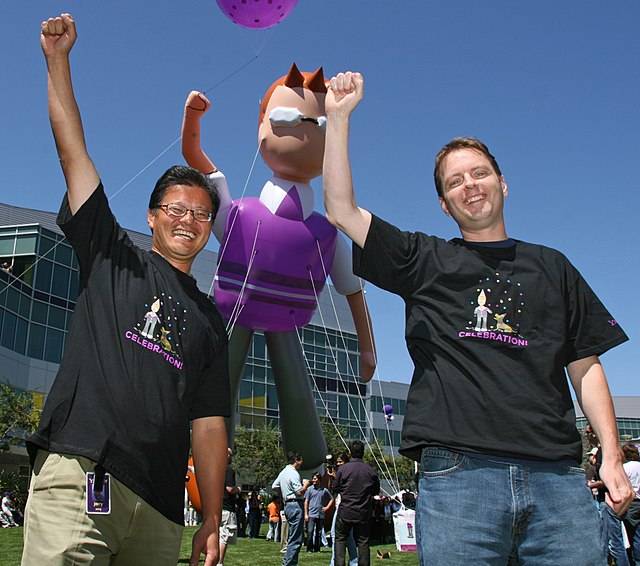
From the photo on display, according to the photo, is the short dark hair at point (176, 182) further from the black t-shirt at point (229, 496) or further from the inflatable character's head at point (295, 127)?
the black t-shirt at point (229, 496)

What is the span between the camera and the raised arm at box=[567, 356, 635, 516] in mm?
1906

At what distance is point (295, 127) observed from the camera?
22.9ft

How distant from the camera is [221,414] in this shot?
2.35m

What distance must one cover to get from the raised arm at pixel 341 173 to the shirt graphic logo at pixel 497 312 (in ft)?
1.37

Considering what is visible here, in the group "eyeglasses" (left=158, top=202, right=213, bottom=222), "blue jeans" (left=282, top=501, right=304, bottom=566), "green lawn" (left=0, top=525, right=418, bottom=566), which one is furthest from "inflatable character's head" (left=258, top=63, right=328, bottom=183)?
"green lawn" (left=0, top=525, right=418, bottom=566)

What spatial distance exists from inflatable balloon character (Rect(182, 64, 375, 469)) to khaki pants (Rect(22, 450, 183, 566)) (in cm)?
492

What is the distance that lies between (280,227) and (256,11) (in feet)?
6.79

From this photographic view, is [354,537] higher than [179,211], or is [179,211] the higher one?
[179,211]

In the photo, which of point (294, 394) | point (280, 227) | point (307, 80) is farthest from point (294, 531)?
point (307, 80)

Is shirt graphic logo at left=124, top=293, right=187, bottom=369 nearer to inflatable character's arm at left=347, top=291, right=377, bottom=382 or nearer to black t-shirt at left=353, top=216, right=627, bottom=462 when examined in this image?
black t-shirt at left=353, top=216, right=627, bottom=462

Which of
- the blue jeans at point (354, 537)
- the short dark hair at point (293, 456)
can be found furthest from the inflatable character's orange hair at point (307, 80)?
the blue jeans at point (354, 537)

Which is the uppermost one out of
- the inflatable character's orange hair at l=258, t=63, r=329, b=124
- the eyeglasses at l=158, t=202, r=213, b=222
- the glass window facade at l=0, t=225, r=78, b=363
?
the glass window facade at l=0, t=225, r=78, b=363

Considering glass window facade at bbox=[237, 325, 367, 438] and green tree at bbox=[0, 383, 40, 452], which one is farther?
glass window facade at bbox=[237, 325, 367, 438]

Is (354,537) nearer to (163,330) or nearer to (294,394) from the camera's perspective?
(294,394)
